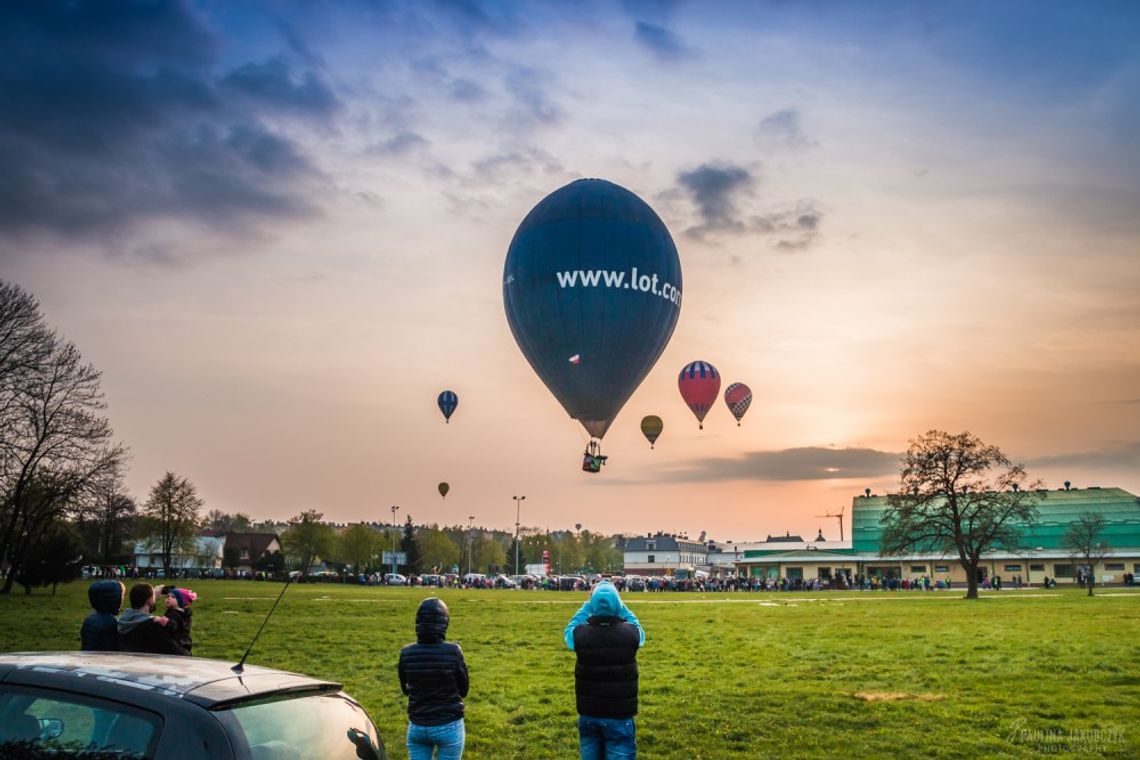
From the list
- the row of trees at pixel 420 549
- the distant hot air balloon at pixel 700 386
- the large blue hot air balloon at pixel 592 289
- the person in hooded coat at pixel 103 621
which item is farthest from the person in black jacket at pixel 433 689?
the row of trees at pixel 420 549

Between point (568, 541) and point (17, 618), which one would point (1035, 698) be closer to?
point (17, 618)

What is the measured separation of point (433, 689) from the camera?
754 centimetres

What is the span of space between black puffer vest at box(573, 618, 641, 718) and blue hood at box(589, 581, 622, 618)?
58 millimetres

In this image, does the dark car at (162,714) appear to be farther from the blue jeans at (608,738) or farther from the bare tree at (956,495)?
the bare tree at (956,495)

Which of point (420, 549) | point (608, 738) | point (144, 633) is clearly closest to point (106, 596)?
point (144, 633)

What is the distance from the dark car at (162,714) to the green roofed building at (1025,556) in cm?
10444

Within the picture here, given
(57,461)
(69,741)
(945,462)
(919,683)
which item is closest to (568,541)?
(945,462)

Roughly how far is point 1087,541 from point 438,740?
9483 centimetres

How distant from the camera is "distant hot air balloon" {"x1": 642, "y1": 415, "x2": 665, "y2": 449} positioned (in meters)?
56.7

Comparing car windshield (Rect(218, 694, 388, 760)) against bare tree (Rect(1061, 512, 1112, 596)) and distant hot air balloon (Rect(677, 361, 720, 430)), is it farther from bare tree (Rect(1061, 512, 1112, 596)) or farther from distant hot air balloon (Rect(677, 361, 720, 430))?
bare tree (Rect(1061, 512, 1112, 596))

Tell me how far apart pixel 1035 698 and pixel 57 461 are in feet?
158

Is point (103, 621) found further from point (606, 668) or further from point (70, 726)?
point (606, 668)

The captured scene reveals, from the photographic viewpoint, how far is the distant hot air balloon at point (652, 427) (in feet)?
186

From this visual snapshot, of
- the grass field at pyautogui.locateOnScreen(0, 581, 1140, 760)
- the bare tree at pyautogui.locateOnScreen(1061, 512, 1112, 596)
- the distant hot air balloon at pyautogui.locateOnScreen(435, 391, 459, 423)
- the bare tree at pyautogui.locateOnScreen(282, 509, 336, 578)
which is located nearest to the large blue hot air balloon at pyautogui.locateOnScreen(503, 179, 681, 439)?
the grass field at pyautogui.locateOnScreen(0, 581, 1140, 760)
